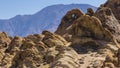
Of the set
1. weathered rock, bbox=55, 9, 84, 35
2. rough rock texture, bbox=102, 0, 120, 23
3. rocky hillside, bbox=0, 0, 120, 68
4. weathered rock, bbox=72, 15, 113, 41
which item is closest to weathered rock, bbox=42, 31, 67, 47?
rocky hillside, bbox=0, 0, 120, 68

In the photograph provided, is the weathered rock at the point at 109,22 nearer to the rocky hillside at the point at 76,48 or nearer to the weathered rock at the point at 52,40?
the rocky hillside at the point at 76,48

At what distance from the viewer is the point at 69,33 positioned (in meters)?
61.8

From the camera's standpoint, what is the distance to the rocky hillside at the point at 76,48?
45463mm

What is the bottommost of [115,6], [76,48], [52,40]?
[76,48]

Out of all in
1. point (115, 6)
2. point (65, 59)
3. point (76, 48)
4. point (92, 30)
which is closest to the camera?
point (65, 59)

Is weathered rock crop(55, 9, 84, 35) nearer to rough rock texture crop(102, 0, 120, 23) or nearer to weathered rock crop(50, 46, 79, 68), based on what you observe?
rough rock texture crop(102, 0, 120, 23)

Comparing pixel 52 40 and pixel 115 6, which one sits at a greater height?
pixel 115 6

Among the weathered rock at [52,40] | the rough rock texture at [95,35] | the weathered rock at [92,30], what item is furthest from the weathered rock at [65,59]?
the weathered rock at [92,30]

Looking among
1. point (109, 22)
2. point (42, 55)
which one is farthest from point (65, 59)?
point (109, 22)

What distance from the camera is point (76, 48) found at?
53219 mm

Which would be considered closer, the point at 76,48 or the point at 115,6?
the point at 76,48

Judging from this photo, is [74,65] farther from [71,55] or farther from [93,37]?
[93,37]

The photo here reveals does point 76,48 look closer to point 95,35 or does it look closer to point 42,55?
point 95,35

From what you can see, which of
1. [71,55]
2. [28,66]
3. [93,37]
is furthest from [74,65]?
[93,37]
